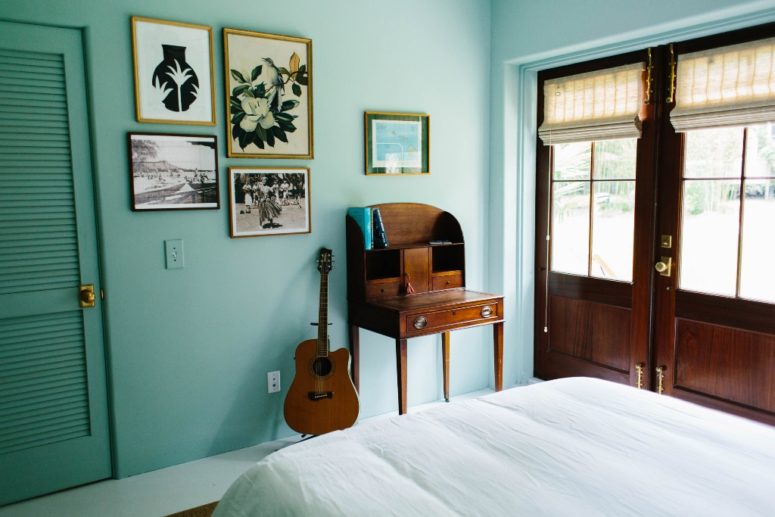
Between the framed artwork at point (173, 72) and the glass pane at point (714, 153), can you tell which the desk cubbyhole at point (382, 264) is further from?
the glass pane at point (714, 153)

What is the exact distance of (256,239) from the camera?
310cm

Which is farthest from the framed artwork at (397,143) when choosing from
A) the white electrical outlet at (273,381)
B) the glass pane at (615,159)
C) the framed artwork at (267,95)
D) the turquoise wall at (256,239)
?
the white electrical outlet at (273,381)

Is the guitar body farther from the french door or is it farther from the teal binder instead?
the french door

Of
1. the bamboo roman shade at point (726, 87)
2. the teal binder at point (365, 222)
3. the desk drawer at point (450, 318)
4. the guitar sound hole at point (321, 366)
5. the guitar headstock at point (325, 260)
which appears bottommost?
the guitar sound hole at point (321, 366)

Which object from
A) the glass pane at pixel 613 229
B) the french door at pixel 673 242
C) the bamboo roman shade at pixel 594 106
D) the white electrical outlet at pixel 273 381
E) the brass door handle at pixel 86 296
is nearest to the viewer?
the brass door handle at pixel 86 296

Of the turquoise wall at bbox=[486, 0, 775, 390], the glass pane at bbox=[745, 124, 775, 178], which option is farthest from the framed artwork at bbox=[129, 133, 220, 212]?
the glass pane at bbox=[745, 124, 775, 178]

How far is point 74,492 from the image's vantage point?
2.72 m

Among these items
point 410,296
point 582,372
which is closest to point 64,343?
point 410,296

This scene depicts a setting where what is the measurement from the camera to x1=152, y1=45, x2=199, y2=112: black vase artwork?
276 cm

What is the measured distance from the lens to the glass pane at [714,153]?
114 inches

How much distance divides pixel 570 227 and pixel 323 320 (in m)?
1.66

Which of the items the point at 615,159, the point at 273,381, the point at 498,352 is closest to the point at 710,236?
the point at 615,159

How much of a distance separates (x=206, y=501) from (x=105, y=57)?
1.97 m

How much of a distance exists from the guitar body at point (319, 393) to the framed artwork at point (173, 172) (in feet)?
2.97
